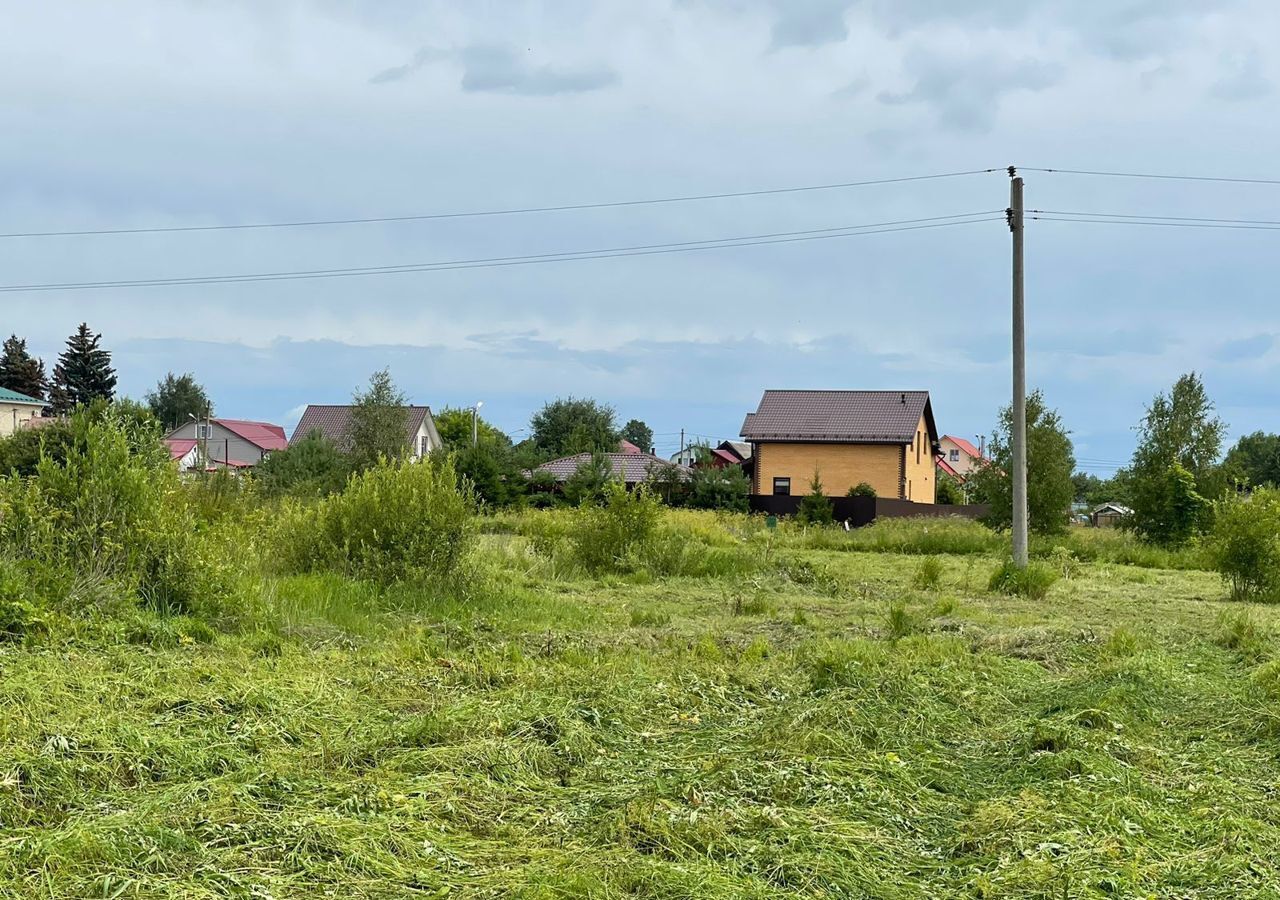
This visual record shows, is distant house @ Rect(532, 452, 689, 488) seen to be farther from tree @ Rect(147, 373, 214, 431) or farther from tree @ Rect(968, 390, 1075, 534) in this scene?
tree @ Rect(147, 373, 214, 431)

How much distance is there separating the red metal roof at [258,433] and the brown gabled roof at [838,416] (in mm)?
32769

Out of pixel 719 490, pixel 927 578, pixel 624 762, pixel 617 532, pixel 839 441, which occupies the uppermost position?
pixel 839 441

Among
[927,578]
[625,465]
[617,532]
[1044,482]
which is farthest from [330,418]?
[927,578]

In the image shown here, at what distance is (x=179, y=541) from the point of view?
919cm

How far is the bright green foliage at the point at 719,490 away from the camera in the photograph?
3969 centimetres

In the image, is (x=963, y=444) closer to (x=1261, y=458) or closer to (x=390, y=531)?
(x=1261, y=458)

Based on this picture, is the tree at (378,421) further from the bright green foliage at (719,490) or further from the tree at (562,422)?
the tree at (562,422)

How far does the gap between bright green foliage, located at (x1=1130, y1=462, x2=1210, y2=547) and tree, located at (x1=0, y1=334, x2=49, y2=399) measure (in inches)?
2373

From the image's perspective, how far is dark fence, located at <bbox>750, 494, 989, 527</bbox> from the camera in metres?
37.8

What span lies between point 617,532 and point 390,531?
480cm

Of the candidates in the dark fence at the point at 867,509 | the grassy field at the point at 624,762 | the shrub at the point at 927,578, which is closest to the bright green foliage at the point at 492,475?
the dark fence at the point at 867,509

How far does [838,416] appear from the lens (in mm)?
45625

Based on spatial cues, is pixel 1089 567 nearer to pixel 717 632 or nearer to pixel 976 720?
pixel 717 632

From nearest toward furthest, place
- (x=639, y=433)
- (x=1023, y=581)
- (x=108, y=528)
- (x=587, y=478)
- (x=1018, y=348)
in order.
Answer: (x=108, y=528) → (x=1023, y=581) → (x=1018, y=348) → (x=587, y=478) → (x=639, y=433)
